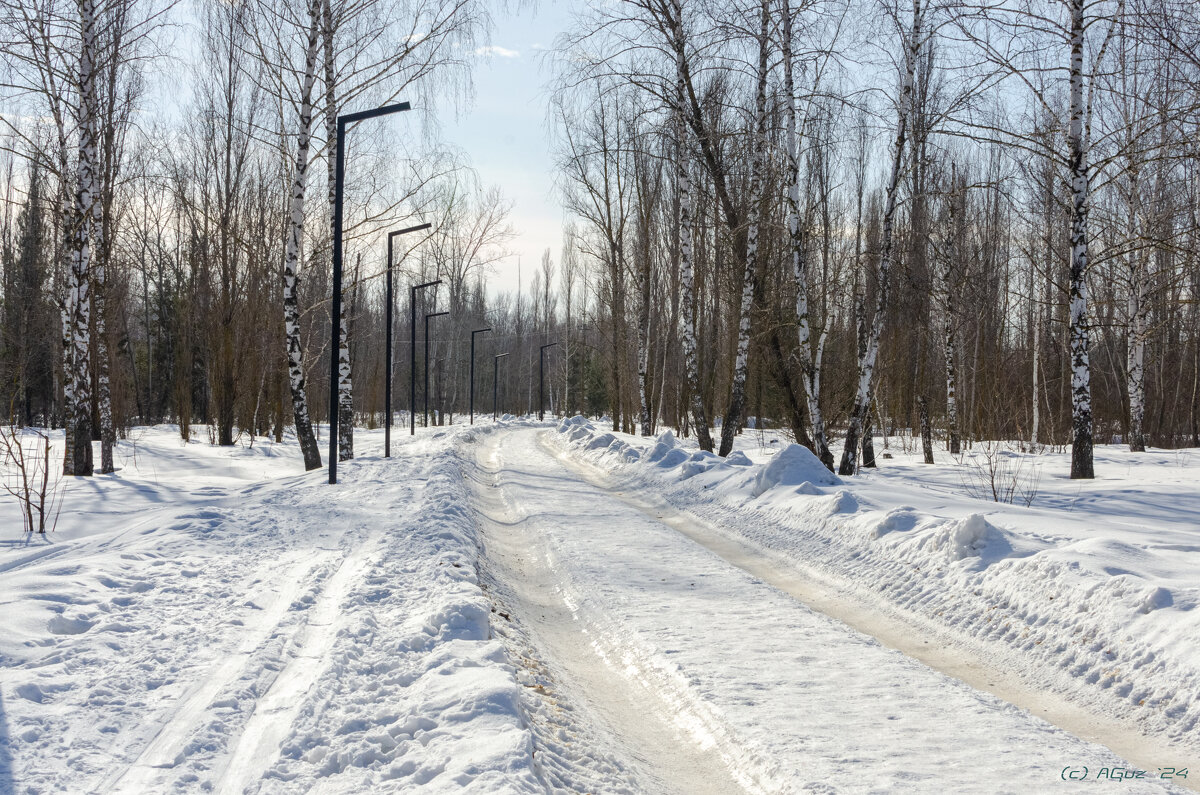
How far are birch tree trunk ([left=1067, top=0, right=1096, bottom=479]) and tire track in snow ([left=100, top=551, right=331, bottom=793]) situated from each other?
44.1 ft

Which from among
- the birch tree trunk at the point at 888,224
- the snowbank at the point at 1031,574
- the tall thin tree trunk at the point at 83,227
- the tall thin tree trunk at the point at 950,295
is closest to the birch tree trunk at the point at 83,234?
the tall thin tree trunk at the point at 83,227

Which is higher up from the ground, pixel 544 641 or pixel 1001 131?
pixel 1001 131

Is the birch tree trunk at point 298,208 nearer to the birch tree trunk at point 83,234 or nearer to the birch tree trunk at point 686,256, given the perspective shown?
the birch tree trunk at point 83,234

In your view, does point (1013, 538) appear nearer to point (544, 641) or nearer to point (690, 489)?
point (544, 641)

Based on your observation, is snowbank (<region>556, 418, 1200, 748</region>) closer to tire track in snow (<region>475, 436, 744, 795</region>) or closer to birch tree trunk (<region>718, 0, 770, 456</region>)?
tire track in snow (<region>475, 436, 744, 795</region>)

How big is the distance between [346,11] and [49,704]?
15013mm

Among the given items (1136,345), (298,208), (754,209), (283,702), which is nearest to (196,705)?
(283,702)

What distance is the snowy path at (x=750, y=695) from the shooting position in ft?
11.9

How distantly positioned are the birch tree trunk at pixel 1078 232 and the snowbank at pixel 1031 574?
9.10 ft

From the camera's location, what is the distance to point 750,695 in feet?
14.5

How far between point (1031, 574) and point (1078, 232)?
9.58m

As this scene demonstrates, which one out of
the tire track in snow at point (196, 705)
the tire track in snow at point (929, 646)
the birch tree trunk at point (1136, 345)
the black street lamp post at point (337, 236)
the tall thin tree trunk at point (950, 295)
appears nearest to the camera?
the tire track in snow at point (196, 705)

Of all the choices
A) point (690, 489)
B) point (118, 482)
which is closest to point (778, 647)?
point (690, 489)

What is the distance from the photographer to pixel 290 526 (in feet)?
30.3
